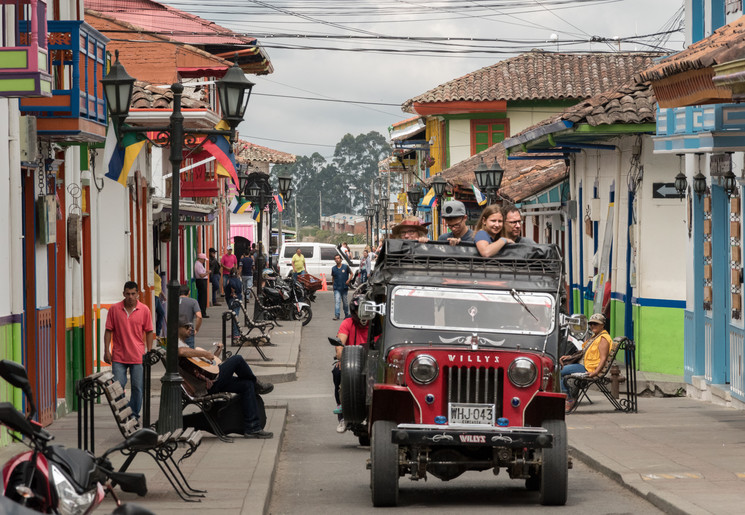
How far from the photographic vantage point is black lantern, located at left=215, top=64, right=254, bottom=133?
545 inches

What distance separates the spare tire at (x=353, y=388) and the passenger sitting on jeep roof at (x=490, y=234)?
1.53 meters

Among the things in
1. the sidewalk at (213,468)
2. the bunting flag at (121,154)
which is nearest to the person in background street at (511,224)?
the sidewalk at (213,468)

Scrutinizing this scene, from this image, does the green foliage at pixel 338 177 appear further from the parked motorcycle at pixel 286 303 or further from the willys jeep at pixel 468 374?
the willys jeep at pixel 468 374

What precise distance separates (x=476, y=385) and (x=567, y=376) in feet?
24.9

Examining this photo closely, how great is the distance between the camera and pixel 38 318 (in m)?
15.5

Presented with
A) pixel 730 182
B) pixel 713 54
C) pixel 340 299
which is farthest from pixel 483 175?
pixel 713 54

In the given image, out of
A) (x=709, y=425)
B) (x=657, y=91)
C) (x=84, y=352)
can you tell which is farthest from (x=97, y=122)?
(x=709, y=425)

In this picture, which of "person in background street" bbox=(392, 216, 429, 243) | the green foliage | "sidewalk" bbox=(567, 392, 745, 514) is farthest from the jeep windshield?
the green foliage

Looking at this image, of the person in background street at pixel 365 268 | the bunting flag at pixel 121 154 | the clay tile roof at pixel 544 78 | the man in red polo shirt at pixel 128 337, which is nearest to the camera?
the man in red polo shirt at pixel 128 337

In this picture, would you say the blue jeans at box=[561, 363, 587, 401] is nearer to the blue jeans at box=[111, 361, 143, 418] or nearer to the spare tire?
the blue jeans at box=[111, 361, 143, 418]

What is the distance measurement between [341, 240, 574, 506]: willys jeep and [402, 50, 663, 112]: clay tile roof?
3466 cm

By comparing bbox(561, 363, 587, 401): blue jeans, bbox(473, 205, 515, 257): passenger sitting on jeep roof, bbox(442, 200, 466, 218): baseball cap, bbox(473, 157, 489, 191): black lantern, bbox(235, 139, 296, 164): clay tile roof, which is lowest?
bbox(561, 363, 587, 401): blue jeans

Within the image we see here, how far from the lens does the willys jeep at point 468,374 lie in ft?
33.4

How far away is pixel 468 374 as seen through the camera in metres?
10.3
